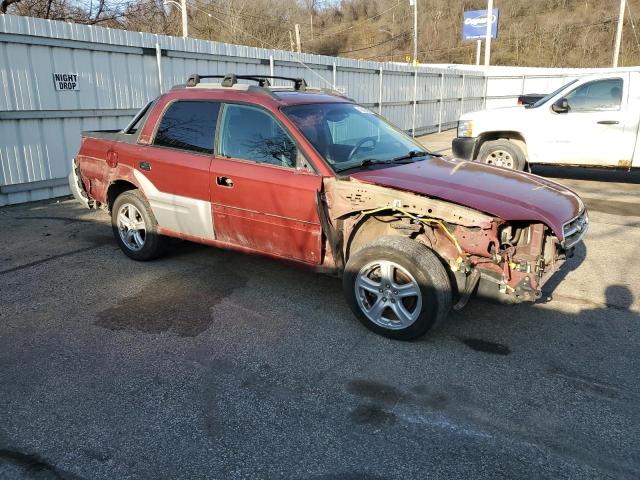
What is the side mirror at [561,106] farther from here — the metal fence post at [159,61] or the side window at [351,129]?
the metal fence post at [159,61]

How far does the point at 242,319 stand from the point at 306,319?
1.69 ft

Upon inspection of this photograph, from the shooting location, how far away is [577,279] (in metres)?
5.20

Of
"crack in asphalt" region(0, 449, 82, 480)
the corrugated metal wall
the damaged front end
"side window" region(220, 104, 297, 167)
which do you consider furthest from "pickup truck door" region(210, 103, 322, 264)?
the corrugated metal wall

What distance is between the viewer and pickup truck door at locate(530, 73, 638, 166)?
8727mm

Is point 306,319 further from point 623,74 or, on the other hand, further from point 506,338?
point 623,74

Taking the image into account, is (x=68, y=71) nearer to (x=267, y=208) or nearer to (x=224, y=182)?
(x=224, y=182)

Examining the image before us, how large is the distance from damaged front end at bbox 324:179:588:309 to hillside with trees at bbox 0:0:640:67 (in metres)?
21.6

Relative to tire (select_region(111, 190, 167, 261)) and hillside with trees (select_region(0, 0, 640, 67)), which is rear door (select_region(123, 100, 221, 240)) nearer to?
tire (select_region(111, 190, 167, 261))

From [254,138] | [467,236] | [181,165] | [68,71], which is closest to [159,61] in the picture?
[68,71]

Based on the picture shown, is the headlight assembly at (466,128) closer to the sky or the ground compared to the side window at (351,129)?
closer to the ground

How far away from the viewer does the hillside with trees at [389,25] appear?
81.7 ft

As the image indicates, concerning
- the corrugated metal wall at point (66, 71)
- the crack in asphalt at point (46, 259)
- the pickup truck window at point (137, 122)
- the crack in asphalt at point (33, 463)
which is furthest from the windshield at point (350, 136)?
the corrugated metal wall at point (66, 71)

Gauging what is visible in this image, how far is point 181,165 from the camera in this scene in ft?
16.0

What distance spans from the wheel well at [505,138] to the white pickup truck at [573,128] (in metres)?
0.02
